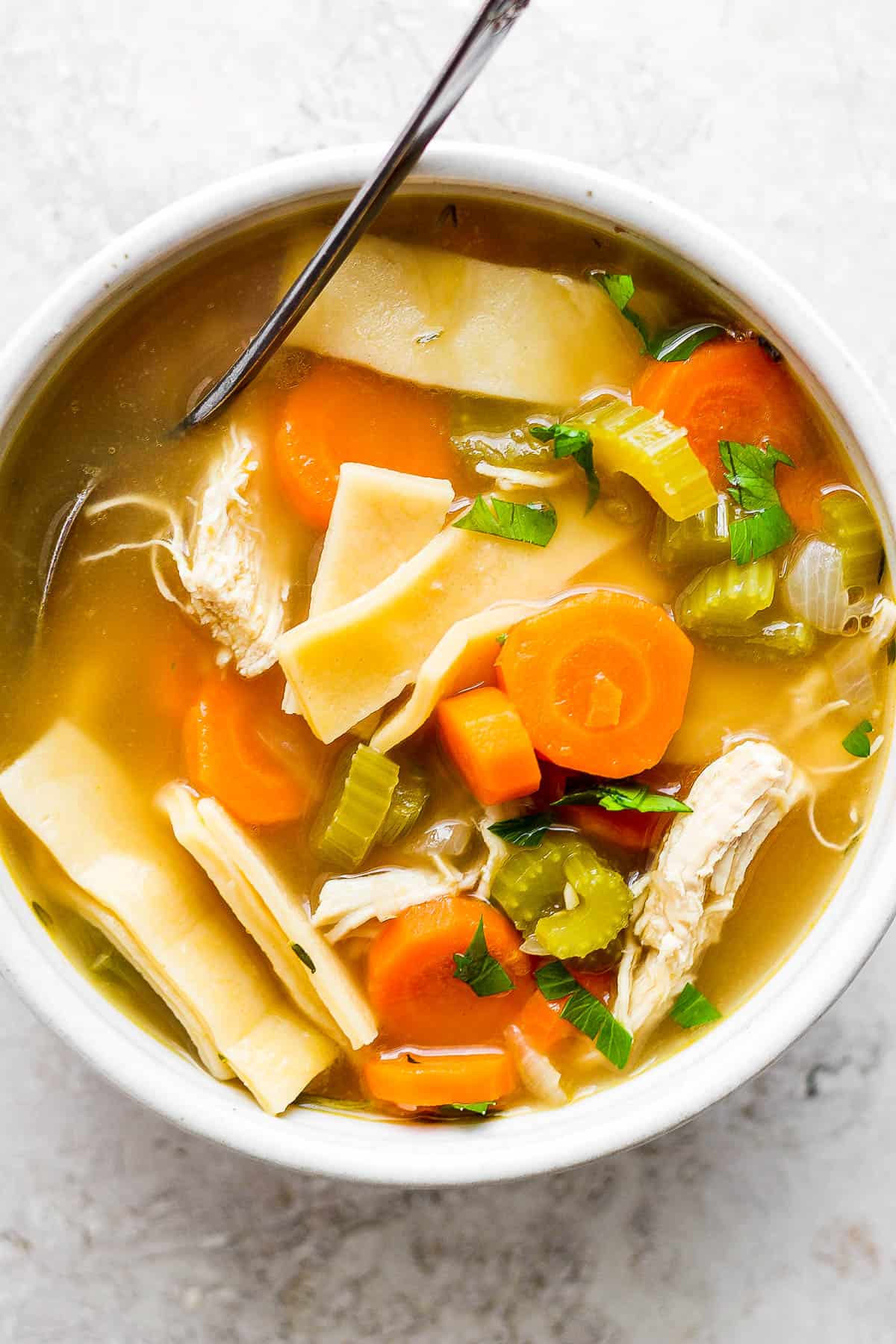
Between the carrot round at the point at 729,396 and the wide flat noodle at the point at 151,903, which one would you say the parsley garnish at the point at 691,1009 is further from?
the carrot round at the point at 729,396

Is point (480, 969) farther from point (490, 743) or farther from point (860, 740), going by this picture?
point (860, 740)

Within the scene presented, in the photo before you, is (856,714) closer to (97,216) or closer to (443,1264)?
(443,1264)

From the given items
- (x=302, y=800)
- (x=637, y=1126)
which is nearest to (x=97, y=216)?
(x=302, y=800)

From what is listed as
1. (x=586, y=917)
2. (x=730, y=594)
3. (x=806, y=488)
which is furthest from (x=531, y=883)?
(x=806, y=488)

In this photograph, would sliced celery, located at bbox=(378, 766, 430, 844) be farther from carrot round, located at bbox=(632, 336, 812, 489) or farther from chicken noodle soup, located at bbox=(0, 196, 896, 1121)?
carrot round, located at bbox=(632, 336, 812, 489)

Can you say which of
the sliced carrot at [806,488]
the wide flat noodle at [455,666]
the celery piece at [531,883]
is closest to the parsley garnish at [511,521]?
the wide flat noodle at [455,666]

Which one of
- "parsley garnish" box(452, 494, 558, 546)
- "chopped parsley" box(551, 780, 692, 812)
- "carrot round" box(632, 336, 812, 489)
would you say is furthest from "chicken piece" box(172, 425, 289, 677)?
"carrot round" box(632, 336, 812, 489)
